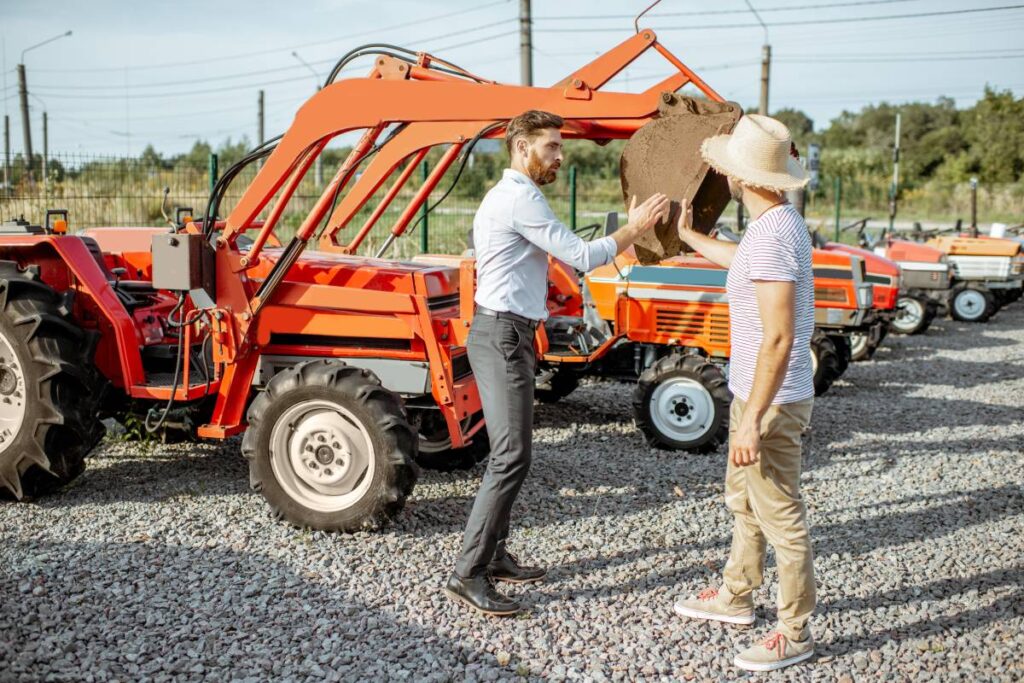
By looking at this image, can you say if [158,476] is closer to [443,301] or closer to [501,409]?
[443,301]

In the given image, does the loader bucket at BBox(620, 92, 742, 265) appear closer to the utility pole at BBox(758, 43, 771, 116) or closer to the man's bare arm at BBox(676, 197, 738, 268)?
the man's bare arm at BBox(676, 197, 738, 268)

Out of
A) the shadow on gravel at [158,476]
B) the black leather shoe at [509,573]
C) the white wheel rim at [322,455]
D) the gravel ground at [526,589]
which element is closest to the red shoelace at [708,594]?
A: the gravel ground at [526,589]

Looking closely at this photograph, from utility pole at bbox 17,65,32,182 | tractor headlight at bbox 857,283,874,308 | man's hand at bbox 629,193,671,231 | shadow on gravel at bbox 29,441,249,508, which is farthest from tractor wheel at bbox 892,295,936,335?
utility pole at bbox 17,65,32,182

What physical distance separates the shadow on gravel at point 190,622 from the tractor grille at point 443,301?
156 centimetres

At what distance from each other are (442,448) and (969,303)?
12430 mm

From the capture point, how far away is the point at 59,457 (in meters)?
5.02

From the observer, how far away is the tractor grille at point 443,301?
509 centimetres

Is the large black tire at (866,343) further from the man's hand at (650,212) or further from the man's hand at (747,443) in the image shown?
the man's hand at (747,443)

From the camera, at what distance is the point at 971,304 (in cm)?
1523

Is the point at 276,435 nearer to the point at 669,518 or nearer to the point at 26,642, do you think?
the point at 26,642

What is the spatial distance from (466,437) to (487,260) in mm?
1552

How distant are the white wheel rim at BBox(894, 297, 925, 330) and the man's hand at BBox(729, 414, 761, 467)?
37.3ft

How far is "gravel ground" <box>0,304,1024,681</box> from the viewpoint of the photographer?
3.50m

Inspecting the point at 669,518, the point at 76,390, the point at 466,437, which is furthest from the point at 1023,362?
the point at 76,390
